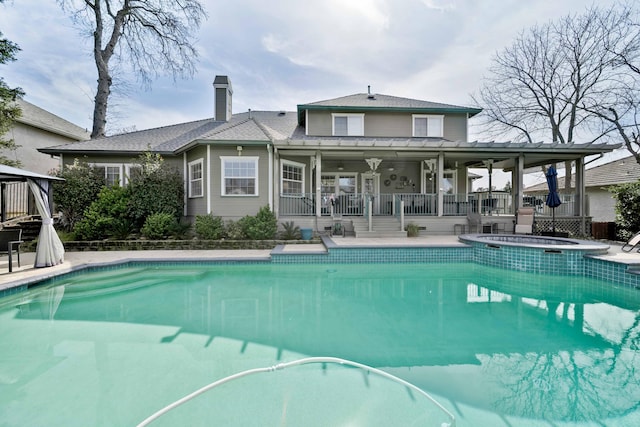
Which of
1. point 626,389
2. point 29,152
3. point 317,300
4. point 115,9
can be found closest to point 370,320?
point 317,300

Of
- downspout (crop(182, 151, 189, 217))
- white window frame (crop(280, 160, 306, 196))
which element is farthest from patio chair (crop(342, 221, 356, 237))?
downspout (crop(182, 151, 189, 217))

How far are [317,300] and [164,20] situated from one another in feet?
62.2

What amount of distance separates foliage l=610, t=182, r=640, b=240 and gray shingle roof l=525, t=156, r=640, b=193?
7558 millimetres

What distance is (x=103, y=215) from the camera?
1081 centimetres

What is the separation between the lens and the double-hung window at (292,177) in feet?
41.0

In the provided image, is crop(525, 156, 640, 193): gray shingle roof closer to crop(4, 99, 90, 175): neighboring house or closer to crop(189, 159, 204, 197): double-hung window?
crop(189, 159, 204, 197): double-hung window

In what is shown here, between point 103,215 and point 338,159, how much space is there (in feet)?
32.0

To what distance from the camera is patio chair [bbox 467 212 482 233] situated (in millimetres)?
11984

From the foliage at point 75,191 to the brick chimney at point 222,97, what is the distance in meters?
6.51

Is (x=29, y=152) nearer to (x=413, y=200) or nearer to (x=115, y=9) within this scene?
(x=115, y=9)

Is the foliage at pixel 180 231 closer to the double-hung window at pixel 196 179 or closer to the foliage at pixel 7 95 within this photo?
the double-hung window at pixel 196 179

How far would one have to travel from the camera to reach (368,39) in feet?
41.8

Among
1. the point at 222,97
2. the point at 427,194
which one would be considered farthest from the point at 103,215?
the point at 427,194

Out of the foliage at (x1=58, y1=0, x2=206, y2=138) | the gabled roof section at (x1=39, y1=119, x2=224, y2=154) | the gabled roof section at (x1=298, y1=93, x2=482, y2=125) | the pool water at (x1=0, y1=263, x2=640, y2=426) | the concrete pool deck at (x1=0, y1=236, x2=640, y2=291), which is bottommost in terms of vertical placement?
the pool water at (x1=0, y1=263, x2=640, y2=426)
